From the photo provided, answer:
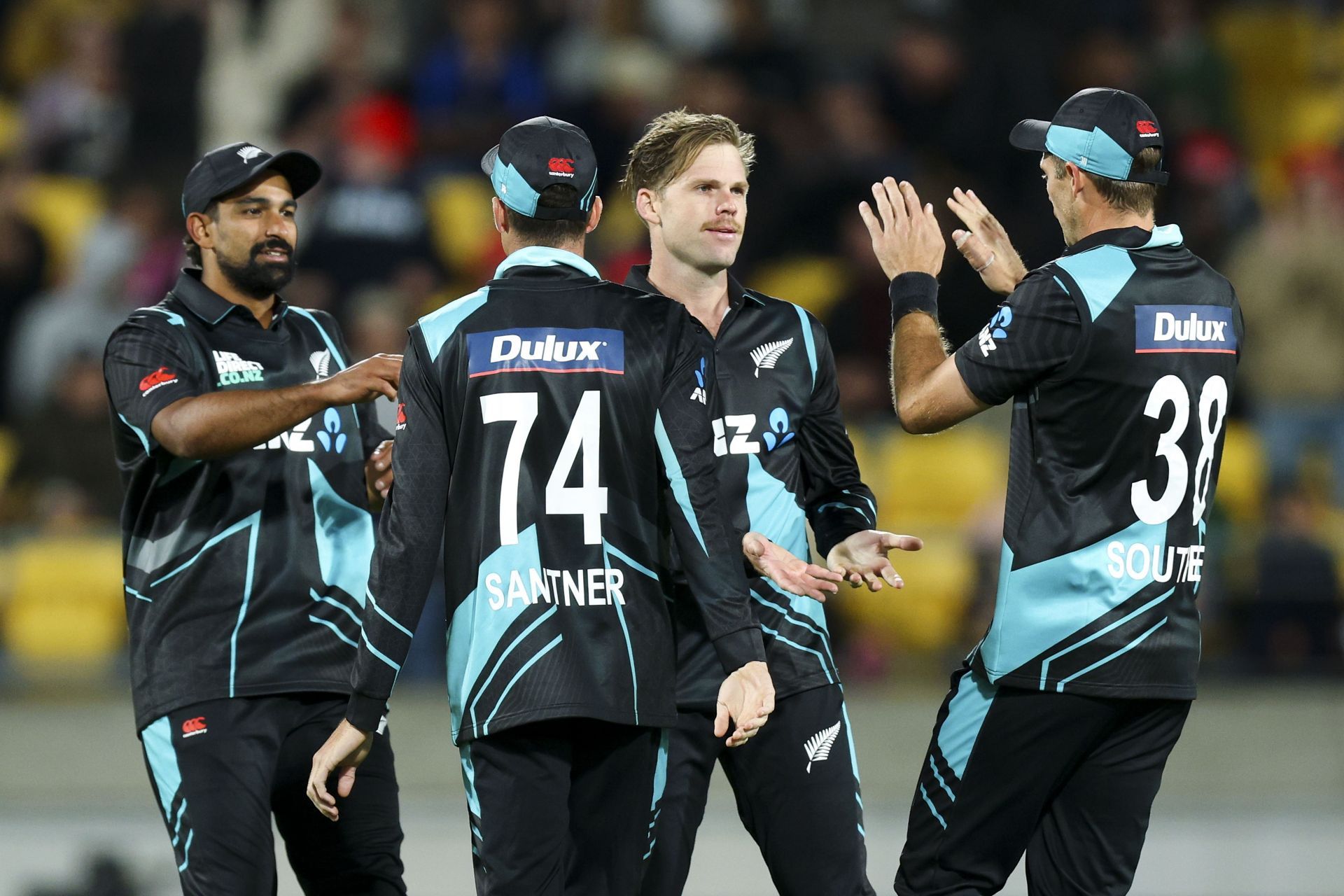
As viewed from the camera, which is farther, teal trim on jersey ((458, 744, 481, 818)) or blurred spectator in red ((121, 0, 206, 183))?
blurred spectator in red ((121, 0, 206, 183))

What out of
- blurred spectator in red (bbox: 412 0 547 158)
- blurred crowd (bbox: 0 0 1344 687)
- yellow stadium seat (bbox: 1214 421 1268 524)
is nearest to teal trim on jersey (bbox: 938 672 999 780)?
blurred crowd (bbox: 0 0 1344 687)

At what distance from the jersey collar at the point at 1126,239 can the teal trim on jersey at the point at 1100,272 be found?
0.02 m

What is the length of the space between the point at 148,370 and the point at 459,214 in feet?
24.8

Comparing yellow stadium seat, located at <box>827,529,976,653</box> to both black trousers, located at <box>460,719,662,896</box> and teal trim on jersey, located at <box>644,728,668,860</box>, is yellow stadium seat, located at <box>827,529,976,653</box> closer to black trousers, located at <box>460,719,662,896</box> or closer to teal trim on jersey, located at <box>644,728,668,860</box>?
teal trim on jersey, located at <box>644,728,668,860</box>

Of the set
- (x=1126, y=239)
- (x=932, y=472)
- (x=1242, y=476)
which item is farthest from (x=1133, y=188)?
(x=1242, y=476)

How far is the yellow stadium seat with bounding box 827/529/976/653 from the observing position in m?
8.23

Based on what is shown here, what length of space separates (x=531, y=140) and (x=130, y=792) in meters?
5.06

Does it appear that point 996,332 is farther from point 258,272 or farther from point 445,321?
point 258,272

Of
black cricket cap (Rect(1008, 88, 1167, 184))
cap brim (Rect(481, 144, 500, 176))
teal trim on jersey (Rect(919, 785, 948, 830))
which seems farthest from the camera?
teal trim on jersey (Rect(919, 785, 948, 830))

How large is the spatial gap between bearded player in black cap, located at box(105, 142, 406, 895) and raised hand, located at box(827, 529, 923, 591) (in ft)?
4.28

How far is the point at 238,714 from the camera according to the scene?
15.3 feet

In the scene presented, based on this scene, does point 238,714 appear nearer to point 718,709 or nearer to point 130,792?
point 718,709

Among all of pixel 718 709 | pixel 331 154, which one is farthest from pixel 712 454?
pixel 331 154

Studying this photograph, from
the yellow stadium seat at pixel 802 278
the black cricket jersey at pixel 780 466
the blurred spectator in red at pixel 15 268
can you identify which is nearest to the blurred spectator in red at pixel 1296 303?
the yellow stadium seat at pixel 802 278
